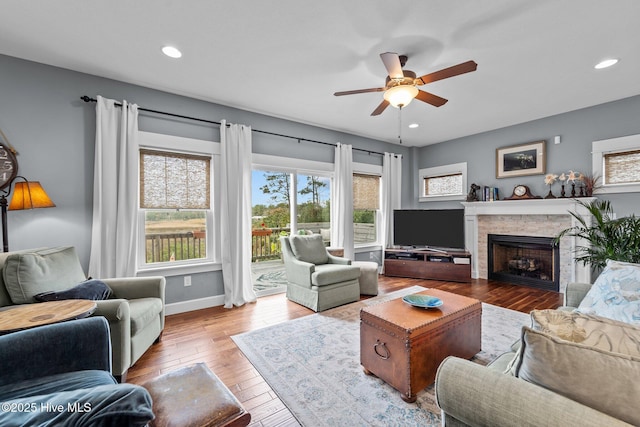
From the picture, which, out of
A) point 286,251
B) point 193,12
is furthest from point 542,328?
point 286,251

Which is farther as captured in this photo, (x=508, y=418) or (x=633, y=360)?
(x=508, y=418)

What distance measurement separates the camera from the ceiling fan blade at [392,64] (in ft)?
6.88

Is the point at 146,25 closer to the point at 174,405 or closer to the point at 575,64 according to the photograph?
the point at 174,405

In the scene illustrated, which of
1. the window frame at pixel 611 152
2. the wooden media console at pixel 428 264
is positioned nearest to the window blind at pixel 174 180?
the wooden media console at pixel 428 264

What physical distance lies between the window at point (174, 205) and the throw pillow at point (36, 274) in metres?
1.01

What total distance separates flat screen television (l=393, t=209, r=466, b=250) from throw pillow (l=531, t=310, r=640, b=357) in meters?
4.25

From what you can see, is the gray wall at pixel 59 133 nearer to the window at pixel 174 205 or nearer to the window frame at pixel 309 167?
the window at pixel 174 205

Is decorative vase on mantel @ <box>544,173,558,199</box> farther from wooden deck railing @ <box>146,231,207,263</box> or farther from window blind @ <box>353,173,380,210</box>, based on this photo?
wooden deck railing @ <box>146,231,207,263</box>

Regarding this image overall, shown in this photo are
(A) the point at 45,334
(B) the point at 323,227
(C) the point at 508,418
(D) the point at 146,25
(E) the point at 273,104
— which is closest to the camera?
(C) the point at 508,418

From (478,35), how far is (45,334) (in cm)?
354

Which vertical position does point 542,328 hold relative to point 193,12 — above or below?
below

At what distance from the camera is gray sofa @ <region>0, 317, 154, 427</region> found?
82cm

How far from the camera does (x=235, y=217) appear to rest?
369 cm

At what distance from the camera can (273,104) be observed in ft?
12.3
